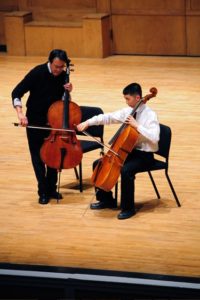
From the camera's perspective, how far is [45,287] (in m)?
2.79

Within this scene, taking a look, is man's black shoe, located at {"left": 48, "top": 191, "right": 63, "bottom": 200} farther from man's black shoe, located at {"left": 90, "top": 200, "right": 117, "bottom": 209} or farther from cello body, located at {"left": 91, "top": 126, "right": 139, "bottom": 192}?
cello body, located at {"left": 91, "top": 126, "right": 139, "bottom": 192}

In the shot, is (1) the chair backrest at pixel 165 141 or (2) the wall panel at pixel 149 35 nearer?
(1) the chair backrest at pixel 165 141

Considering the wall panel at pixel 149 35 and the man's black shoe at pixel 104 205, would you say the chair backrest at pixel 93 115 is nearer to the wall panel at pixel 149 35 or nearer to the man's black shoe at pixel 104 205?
the man's black shoe at pixel 104 205

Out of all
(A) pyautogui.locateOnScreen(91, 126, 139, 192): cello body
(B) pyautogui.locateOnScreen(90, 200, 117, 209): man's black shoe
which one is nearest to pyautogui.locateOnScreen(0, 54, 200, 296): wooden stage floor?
(B) pyautogui.locateOnScreen(90, 200, 117, 209): man's black shoe

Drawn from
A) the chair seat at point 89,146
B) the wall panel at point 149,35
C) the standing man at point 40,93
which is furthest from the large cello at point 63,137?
the wall panel at point 149,35

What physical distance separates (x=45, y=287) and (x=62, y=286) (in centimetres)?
7

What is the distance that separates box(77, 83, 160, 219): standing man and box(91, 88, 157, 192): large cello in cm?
5

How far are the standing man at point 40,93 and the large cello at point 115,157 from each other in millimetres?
523

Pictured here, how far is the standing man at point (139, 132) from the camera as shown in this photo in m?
5.25

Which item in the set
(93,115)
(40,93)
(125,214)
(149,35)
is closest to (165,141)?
(125,214)

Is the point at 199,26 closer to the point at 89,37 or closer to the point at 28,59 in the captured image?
the point at 89,37

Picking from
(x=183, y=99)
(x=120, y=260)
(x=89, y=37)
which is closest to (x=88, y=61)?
(x=89, y=37)

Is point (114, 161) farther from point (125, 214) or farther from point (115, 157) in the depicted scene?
point (125, 214)

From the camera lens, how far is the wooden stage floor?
4949mm
